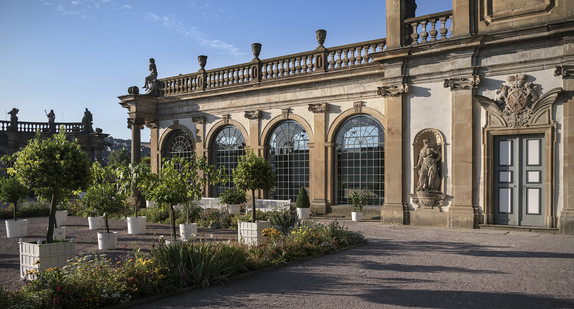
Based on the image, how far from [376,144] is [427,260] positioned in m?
8.90

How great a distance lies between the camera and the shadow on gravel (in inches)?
242

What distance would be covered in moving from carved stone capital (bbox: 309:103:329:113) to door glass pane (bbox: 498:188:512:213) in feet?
24.3

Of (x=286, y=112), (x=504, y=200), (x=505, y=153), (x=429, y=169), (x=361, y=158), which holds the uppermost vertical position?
(x=286, y=112)

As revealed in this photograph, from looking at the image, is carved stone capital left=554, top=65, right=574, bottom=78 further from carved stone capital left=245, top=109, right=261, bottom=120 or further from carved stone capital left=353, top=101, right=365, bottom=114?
carved stone capital left=245, top=109, right=261, bottom=120

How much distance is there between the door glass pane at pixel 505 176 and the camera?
14227 millimetres

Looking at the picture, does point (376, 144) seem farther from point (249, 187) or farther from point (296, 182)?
point (249, 187)

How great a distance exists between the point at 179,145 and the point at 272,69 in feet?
24.4

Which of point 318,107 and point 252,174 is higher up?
point 318,107

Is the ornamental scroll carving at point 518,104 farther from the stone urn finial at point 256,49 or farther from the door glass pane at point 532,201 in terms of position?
the stone urn finial at point 256,49

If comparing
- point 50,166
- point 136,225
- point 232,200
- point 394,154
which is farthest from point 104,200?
point 394,154

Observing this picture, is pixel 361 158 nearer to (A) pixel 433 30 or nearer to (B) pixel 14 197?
(A) pixel 433 30

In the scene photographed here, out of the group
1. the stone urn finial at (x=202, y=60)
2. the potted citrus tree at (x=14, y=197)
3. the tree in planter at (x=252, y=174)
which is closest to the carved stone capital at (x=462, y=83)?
the tree in planter at (x=252, y=174)

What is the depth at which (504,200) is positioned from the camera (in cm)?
1432

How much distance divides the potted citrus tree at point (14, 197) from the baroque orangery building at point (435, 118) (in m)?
9.84
